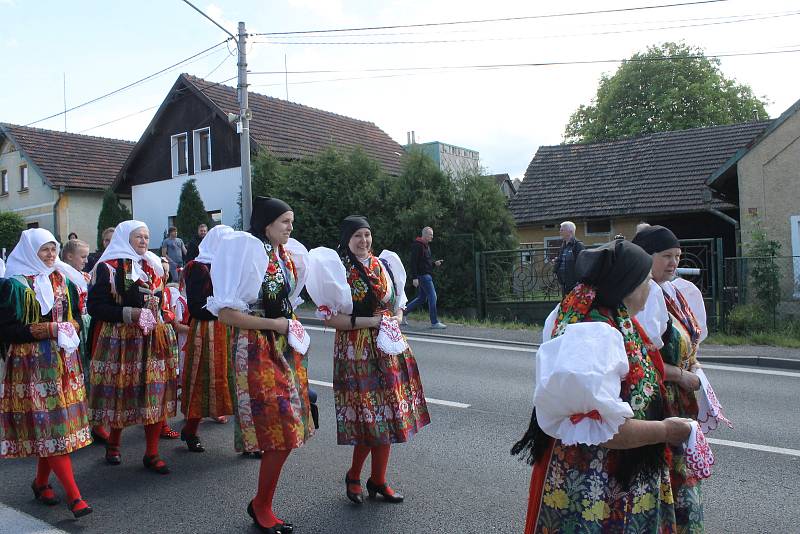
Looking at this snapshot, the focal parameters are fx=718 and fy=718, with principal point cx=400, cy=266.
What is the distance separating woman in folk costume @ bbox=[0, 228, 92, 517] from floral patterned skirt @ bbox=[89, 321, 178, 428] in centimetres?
51

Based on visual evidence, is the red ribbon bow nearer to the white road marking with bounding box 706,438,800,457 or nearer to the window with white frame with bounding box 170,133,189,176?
the white road marking with bounding box 706,438,800,457

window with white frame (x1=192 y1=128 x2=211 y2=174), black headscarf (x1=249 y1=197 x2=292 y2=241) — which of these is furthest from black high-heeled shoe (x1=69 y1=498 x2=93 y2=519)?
window with white frame (x1=192 y1=128 x2=211 y2=174)

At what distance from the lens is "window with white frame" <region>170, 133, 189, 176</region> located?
1127 inches

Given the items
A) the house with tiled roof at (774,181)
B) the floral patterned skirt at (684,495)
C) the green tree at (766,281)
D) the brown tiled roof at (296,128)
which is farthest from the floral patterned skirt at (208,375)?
the brown tiled roof at (296,128)

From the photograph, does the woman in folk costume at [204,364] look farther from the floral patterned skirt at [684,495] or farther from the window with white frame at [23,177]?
the window with white frame at [23,177]

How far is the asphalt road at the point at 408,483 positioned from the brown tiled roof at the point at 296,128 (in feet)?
58.0

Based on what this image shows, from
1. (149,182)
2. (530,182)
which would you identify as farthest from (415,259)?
(149,182)

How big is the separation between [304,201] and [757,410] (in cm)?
1413

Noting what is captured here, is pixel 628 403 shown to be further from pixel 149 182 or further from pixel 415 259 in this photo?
pixel 149 182

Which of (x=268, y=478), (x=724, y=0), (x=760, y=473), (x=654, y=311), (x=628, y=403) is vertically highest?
(x=724, y=0)

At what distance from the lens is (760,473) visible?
528 cm

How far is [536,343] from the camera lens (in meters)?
12.3

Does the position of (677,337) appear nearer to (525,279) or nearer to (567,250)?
(567,250)

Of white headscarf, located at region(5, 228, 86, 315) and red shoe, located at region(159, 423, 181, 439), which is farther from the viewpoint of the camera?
red shoe, located at region(159, 423, 181, 439)
